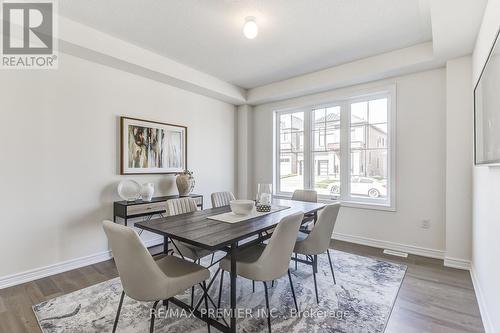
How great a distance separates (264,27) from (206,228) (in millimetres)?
2166

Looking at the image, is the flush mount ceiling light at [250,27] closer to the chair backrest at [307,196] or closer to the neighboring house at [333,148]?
the chair backrest at [307,196]

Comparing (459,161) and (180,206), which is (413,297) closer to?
(459,161)

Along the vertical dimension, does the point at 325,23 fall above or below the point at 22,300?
above

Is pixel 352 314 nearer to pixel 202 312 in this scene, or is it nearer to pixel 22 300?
pixel 202 312

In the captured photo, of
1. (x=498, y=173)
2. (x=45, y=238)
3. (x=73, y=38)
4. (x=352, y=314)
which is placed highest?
(x=73, y=38)

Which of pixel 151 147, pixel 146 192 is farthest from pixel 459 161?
pixel 151 147

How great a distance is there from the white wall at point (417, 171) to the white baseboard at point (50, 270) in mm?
3685

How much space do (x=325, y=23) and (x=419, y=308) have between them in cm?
281

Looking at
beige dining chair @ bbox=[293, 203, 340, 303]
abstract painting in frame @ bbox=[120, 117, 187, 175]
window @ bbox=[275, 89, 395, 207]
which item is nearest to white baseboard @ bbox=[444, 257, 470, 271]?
window @ bbox=[275, 89, 395, 207]

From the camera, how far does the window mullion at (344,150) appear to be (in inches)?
156

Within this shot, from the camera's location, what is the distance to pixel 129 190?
10.6ft

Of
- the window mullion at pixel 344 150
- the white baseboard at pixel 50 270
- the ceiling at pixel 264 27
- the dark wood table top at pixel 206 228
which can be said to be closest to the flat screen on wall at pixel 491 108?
the ceiling at pixel 264 27

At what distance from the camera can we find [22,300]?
219 centimetres

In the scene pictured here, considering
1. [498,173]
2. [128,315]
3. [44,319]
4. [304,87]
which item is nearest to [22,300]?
[44,319]
